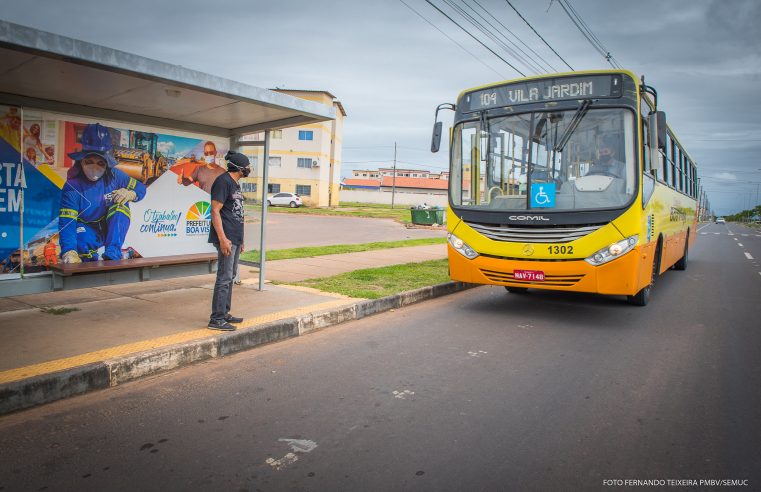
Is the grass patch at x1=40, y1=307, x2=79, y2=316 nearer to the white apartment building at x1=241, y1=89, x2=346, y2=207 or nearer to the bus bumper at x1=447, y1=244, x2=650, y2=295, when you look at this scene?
the bus bumper at x1=447, y1=244, x2=650, y2=295

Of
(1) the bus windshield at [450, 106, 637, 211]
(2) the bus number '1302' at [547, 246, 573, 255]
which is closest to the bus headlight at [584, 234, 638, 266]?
(2) the bus number '1302' at [547, 246, 573, 255]

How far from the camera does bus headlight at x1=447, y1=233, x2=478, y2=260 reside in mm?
7145

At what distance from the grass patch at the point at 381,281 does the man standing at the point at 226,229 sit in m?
2.43

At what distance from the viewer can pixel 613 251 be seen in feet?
20.6

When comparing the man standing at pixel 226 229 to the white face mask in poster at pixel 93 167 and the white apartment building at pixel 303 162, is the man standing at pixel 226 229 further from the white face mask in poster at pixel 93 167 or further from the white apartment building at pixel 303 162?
the white apartment building at pixel 303 162

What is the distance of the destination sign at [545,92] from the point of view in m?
6.71

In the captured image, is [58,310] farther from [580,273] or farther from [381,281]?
[580,273]

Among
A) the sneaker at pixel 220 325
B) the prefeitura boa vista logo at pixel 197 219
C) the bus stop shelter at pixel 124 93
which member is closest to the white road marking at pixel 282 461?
the sneaker at pixel 220 325

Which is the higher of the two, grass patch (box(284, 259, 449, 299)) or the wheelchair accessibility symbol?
the wheelchair accessibility symbol

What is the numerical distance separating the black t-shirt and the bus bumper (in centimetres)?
337

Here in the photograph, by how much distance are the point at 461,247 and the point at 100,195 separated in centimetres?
503

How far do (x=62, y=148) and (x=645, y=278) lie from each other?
318 inches

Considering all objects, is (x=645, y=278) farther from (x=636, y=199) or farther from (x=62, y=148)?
(x=62, y=148)

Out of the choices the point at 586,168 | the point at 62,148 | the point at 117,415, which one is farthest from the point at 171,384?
the point at 586,168
